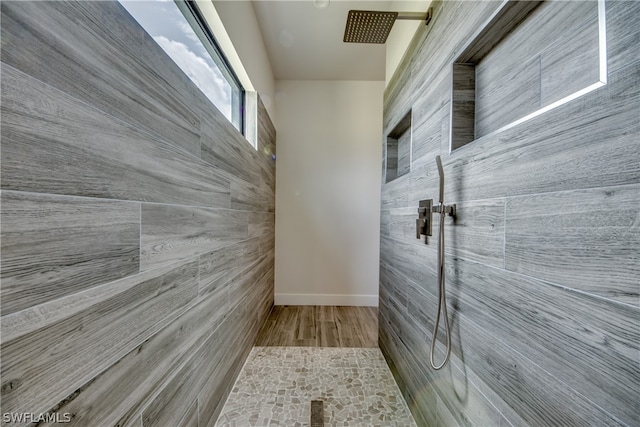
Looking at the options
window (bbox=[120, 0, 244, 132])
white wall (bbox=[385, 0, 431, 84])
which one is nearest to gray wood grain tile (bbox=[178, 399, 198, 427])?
window (bbox=[120, 0, 244, 132])

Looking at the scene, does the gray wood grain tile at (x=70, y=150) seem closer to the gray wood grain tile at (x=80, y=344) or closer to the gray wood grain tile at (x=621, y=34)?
the gray wood grain tile at (x=80, y=344)

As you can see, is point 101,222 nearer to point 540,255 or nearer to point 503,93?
point 540,255

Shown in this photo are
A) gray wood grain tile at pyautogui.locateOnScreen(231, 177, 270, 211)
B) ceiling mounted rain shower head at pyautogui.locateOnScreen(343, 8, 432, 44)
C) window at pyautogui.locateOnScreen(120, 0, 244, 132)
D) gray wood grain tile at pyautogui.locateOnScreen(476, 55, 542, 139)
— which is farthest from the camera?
gray wood grain tile at pyautogui.locateOnScreen(231, 177, 270, 211)

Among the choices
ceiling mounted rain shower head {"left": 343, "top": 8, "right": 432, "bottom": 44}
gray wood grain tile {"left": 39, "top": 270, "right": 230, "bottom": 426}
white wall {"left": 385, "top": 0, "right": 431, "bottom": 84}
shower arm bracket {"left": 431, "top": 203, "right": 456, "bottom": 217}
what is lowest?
gray wood grain tile {"left": 39, "top": 270, "right": 230, "bottom": 426}

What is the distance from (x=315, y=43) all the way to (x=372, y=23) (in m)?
1.34

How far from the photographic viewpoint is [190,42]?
1.27 meters

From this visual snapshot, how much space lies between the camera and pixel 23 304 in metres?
0.46

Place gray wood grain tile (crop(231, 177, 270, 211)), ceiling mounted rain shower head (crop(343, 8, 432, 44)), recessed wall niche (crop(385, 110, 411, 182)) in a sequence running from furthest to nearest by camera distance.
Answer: recessed wall niche (crop(385, 110, 411, 182)) → gray wood grain tile (crop(231, 177, 270, 211)) → ceiling mounted rain shower head (crop(343, 8, 432, 44))

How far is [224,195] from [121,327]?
0.84 metres

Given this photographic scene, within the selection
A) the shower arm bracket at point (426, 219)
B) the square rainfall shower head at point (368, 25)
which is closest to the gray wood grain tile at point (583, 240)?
the shower arm bracket at point (426, 219)

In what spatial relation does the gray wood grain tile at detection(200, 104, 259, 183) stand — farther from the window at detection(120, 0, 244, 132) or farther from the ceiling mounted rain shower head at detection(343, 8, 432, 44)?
the ceiling mounted rain shower head at detection(343, 8, 432, 44)

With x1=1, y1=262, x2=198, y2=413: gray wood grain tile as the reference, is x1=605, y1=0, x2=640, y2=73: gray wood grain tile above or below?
above

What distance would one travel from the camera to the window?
95cm

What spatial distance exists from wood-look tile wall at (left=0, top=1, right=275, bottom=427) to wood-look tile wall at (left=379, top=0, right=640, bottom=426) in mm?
1070
